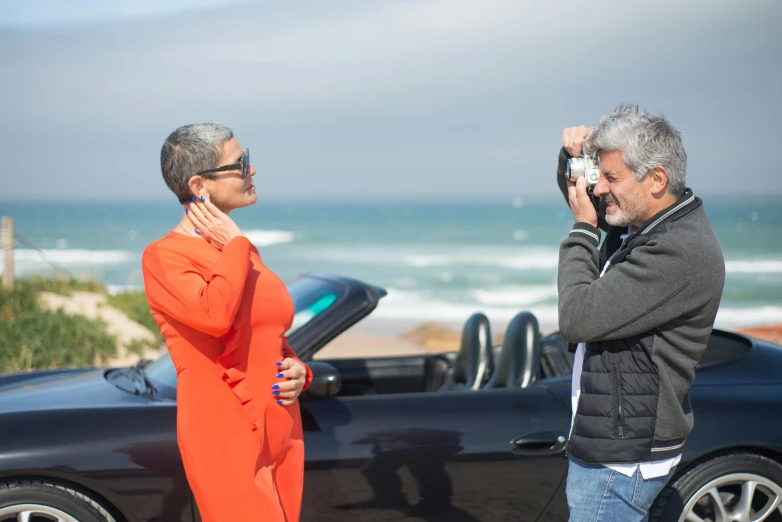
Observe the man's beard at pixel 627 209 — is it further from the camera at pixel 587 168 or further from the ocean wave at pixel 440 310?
the ocean wave at pixel 440 310

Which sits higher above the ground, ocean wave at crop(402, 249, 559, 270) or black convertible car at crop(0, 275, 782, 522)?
black convertible car at crop(0, 275, 782, 522)

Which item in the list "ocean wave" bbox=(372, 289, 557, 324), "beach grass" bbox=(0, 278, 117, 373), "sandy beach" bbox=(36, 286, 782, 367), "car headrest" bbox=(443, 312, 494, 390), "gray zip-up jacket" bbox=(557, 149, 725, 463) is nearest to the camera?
"gray zip-up jacket" bbox=(557, 149, 725, 463)

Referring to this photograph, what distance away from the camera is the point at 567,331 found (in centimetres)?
189

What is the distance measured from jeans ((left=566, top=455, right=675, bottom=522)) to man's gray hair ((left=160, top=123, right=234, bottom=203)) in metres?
1.34

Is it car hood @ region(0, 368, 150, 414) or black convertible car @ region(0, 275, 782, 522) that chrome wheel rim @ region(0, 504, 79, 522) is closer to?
black convertible car @ region(0, 275, 782, 522)

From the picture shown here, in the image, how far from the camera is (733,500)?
2914 millimetres

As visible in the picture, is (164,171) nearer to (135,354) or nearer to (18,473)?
(18,473)

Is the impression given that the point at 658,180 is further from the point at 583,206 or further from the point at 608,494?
the point at 608,494

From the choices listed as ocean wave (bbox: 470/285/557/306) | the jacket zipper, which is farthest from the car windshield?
ocean wave (bbox: 470/285/557/306)

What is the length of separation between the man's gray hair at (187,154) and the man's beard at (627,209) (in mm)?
1109

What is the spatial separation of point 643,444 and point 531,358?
1.43m

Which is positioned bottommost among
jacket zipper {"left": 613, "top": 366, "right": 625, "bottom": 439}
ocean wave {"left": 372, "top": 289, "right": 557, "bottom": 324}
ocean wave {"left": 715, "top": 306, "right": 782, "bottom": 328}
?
ocean wave {"left": 715, "top": 306, "right": 782, "bottom": 328}

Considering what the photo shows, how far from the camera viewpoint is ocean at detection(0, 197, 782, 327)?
2009 cm

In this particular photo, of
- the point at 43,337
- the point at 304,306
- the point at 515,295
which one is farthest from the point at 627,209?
the point at 515,295
